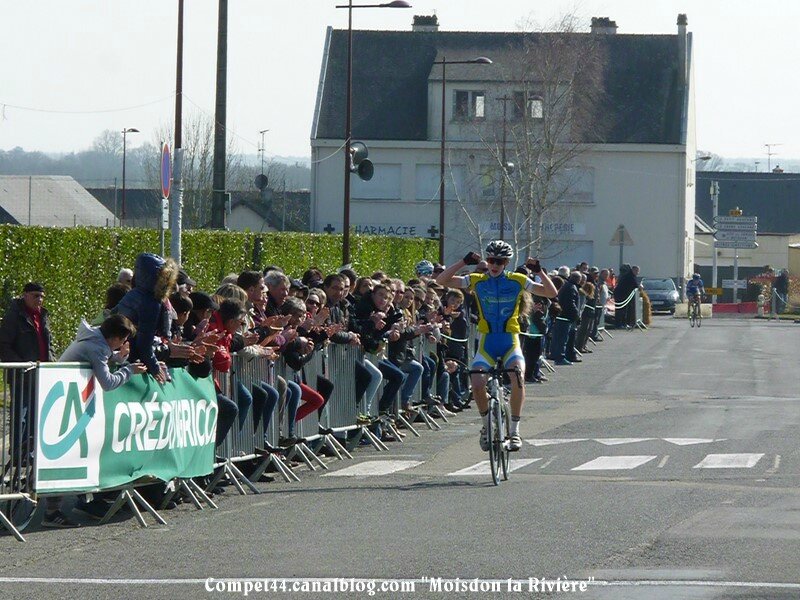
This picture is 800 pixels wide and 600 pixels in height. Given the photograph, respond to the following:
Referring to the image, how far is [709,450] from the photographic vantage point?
16062mm

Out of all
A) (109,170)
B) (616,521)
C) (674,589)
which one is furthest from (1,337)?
(109,170)

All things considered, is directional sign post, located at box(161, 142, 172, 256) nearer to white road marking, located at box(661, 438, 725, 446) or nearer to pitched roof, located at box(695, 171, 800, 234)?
white road marking, located at box(661, 438, 725, 446)

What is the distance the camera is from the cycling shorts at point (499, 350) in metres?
13.9

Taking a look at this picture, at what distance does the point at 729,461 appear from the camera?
49.2ft

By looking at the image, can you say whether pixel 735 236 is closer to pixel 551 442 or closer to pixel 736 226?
pixel 736 226

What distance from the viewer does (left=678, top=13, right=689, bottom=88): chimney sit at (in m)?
75.4

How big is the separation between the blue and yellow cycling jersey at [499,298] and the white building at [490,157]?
55.1m

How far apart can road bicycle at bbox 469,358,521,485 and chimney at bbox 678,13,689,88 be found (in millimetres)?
63521

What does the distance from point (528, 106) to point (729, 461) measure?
53671 millimetres

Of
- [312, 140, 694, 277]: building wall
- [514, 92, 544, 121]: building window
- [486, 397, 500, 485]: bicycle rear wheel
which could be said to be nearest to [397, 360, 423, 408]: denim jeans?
[486, 397, 500, 485]: bicycle rear wheel

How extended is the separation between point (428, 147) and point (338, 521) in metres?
62.6

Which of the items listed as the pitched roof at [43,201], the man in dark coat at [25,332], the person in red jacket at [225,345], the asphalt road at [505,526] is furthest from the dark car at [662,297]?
the person in red jacket at [225,345]

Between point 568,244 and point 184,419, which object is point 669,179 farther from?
point 184,419

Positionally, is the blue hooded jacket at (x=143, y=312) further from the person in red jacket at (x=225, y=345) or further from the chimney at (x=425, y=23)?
the chimney at (x=425, y=23)
